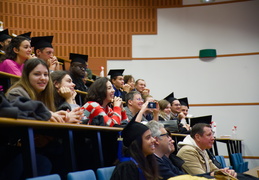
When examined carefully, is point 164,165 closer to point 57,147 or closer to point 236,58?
point 57,147

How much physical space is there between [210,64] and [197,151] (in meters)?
5.44

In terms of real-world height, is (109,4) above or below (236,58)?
above

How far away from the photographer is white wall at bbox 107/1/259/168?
948 centimetres

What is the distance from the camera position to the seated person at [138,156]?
283cm

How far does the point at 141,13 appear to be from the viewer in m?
10.0

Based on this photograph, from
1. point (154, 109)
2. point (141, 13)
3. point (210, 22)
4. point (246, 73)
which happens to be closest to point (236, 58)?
point (246, 73)

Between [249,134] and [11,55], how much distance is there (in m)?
6.58

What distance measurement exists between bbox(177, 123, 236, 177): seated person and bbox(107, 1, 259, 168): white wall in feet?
15.9

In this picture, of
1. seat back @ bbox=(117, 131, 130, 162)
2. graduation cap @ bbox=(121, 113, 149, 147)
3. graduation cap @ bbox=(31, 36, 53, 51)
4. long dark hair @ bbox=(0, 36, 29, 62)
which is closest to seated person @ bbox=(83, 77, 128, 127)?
seat back @ bbox=(117, 131, 130, 162)

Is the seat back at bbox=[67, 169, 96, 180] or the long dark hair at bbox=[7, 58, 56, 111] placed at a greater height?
the long dark hair at bbox=[7, 58, 56, 111]

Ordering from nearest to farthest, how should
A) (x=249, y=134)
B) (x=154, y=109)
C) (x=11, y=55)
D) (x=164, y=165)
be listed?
(x=164, y=165)
(x=11, y=55)
(x=154, y=109)
(x=249, y=134)

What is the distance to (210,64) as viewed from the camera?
9.70 metres

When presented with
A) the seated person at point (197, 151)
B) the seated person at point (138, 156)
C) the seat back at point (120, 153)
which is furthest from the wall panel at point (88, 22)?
the seated person at point (138, 156)

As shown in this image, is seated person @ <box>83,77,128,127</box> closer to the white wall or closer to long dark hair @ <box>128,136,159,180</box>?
long dark hair @ <box>128,136,159,180</box>
